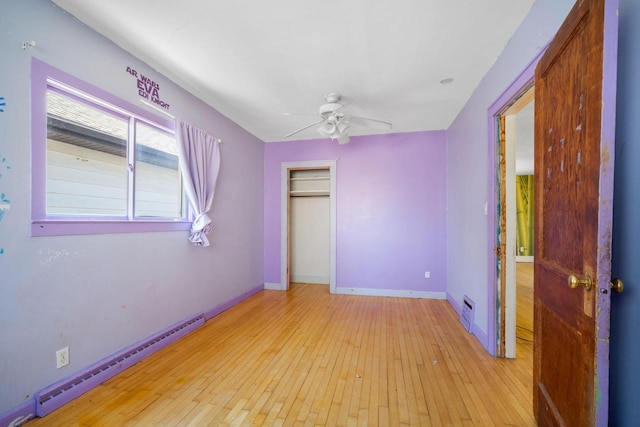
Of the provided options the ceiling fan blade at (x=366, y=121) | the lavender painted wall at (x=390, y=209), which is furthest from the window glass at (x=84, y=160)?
the lavender painted wall at (x=390, y=209)

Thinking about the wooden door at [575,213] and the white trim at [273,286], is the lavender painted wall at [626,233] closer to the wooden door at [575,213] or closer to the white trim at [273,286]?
the wooden door at [575,213]

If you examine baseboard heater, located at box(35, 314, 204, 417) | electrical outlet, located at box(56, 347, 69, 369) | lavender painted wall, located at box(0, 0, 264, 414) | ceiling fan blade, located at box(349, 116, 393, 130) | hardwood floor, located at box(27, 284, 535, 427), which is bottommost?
hardwood floor, located at box(27, 284, 535, 427)

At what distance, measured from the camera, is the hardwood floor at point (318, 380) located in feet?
5.16

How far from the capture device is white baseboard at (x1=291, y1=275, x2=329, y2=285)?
4.90 metres

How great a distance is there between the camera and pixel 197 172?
2826 mm

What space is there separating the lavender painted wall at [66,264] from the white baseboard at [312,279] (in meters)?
2.34

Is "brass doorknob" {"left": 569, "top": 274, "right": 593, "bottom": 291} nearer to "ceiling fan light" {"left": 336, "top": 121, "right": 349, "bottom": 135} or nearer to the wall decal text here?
"ceiling fan light" {"left": 336, "top": 121, "right": 349, "bottom": 135}

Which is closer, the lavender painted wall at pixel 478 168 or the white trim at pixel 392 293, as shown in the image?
the lavender painted wall at pixel 478 168

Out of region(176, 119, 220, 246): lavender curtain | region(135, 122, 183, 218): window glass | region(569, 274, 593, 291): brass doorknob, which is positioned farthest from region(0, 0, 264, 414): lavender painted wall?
region(569, 274, 593, 291): brass doorknob

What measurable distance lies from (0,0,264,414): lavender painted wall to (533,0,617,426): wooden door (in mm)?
2906

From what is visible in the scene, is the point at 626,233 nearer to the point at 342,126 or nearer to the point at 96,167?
the point at 342,126

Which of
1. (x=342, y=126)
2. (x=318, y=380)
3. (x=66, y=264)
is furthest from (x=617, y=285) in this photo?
(x=66, y=264)

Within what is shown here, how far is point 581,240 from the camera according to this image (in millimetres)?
1036

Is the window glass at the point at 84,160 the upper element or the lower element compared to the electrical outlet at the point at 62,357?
upper
